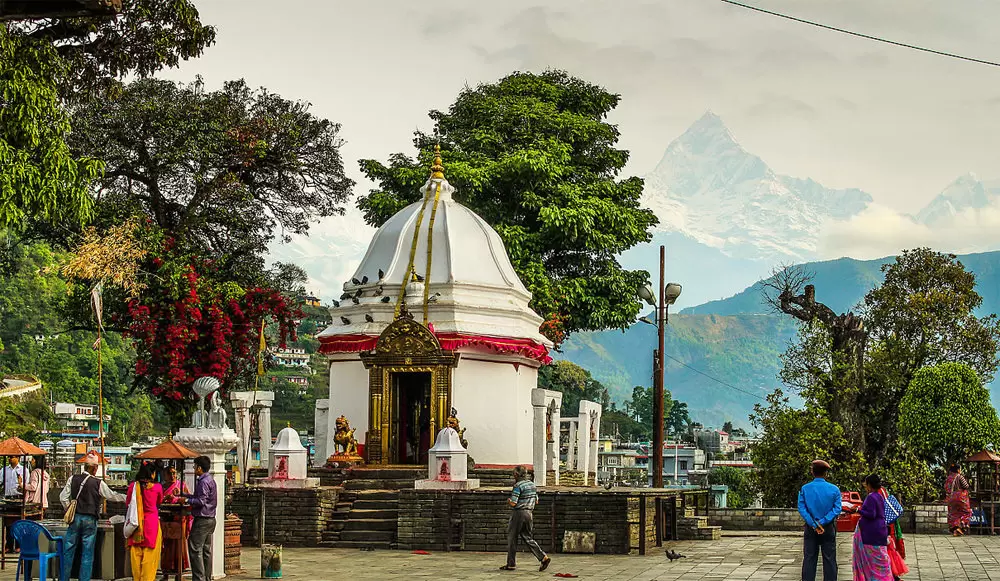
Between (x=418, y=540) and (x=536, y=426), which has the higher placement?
(x=536, y=426)

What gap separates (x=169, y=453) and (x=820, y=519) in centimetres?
726

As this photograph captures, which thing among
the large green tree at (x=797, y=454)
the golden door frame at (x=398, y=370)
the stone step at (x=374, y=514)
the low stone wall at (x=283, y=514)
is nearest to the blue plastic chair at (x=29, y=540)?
the low stone wall at (x=283, y=514)

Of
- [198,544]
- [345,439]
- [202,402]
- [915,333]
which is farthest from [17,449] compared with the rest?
[915,333]

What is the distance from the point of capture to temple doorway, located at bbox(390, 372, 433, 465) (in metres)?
23.5

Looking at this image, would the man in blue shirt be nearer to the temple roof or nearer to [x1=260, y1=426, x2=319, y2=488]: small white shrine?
[x1=260, y1=426, x2=319, y2=488]: small white shrine

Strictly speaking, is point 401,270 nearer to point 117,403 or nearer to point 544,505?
point 544,505

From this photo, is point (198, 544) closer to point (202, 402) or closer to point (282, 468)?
point (202, 402)

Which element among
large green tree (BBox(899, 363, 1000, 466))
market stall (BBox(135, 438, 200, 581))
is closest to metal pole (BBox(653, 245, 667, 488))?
large green tree (BBox(899, 363, 1000, 466))

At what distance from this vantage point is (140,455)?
13953 millimetres

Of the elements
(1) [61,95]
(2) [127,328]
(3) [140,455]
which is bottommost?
(3) [140,455]

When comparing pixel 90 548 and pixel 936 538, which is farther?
pixel 936 538

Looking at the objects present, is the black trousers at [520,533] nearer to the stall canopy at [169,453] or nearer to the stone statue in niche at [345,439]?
the stall canopy at [169,453]

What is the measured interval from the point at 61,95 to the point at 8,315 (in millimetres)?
Result: 55546

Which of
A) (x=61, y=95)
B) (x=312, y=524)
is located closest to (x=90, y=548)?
(x=312, y=524)
